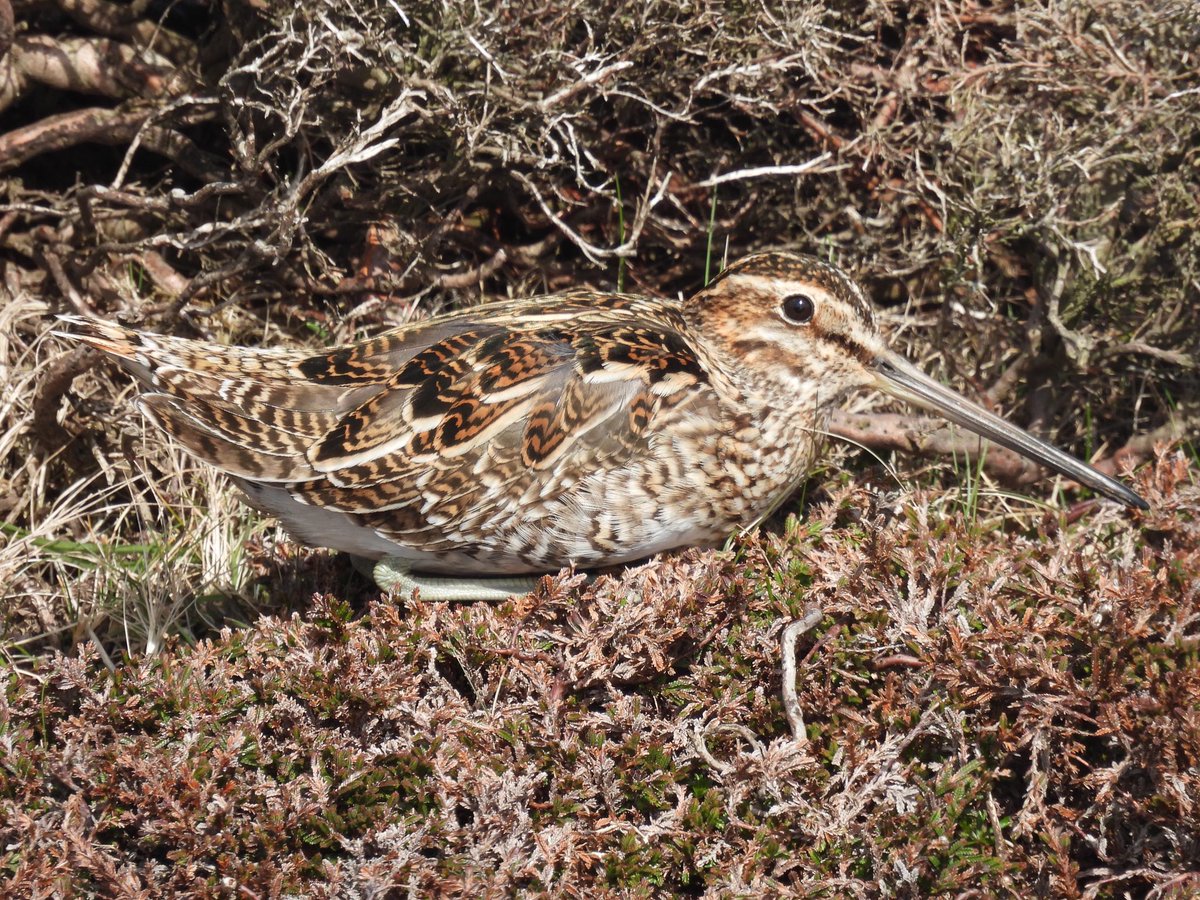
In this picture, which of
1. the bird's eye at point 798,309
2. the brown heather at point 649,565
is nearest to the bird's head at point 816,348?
the bird's eye at point 798,309

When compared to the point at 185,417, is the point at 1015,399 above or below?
below

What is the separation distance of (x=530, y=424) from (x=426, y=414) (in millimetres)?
313

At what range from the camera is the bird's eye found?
14.0ft

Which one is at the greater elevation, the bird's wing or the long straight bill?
the bird's wing

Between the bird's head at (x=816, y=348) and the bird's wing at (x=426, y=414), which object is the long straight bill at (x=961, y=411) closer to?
the bird's head at (x=816, y=348)

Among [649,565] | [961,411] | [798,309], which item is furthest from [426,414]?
[961,411]

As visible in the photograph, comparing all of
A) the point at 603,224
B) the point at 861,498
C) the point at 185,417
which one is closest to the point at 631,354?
the point at 861,498

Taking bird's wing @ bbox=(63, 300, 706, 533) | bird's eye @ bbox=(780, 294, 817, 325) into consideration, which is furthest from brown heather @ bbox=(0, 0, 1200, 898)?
bird's eye @ bbox=(780, 294, 817, 325)

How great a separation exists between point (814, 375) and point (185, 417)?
6.39ft

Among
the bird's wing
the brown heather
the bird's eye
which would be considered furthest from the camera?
the bird's eye

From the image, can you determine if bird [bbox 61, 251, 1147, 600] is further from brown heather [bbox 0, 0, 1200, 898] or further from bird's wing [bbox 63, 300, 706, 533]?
brown heather [bbox 0, 0, 1200, 898]

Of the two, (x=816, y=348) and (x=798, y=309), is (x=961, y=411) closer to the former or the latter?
(x=816, y=348)

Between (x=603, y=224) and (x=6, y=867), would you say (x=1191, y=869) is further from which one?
(x=603, y=224)

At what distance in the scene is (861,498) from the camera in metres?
4.39
